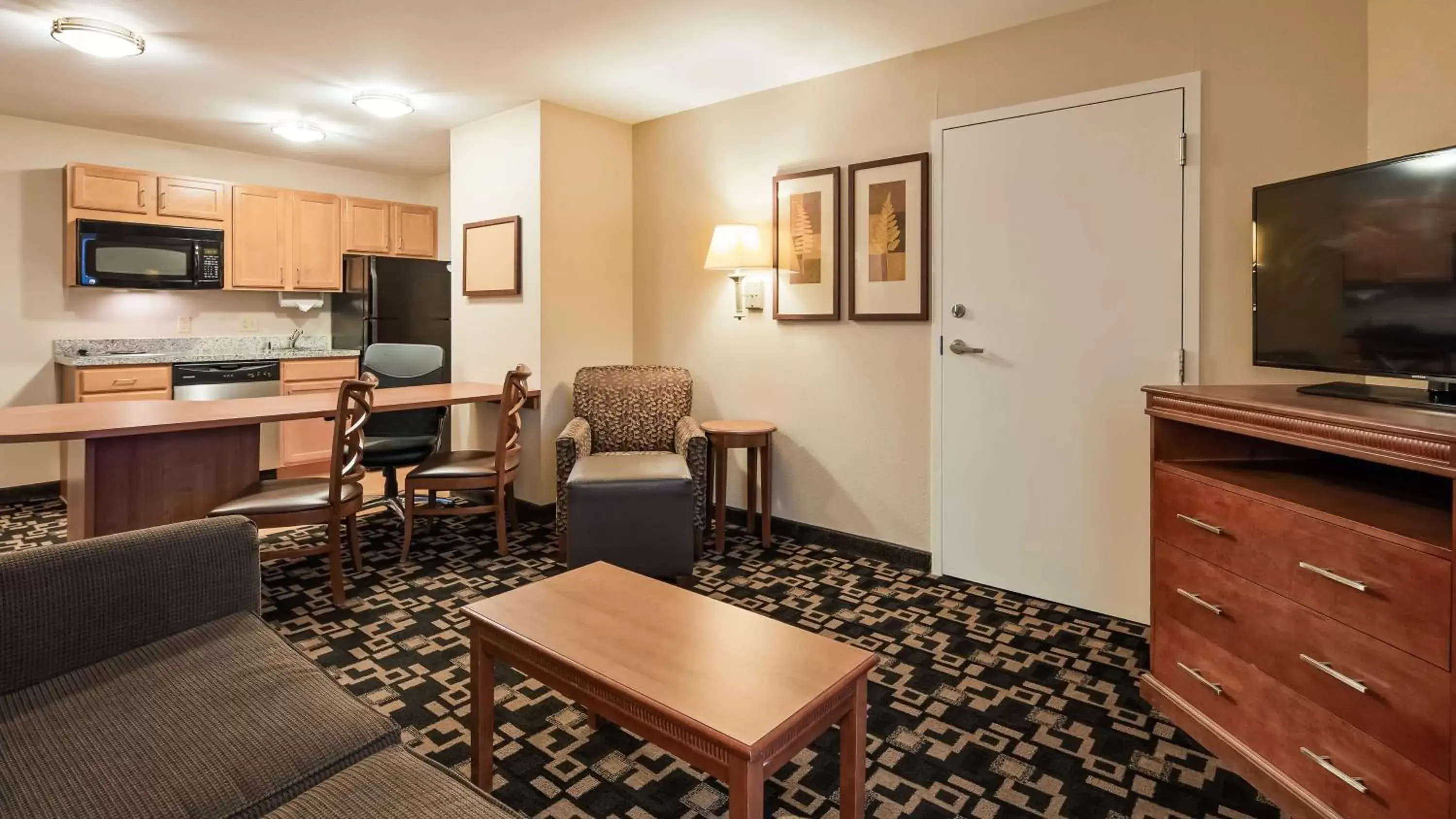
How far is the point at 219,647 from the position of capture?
1.51 metres

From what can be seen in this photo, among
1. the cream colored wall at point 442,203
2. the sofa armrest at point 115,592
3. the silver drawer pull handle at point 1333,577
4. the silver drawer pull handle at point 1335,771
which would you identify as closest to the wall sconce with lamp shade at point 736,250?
the sofa armrest at point 115,592

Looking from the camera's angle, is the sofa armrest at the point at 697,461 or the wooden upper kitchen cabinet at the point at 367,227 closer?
the sofa armrest at the point at 697,461

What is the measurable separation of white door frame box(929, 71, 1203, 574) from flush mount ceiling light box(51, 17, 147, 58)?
3542 millimetres

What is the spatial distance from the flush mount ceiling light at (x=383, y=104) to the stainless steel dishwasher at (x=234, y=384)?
2.04m

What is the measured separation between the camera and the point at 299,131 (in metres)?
4.58

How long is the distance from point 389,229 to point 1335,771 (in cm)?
640

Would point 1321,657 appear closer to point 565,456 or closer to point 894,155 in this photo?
point 894,155

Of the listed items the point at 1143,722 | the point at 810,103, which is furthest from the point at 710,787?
the point at 810,103

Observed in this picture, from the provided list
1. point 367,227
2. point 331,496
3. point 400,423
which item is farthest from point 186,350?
point 331,496

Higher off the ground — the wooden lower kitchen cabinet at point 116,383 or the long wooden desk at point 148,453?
the wooden lower kitchen cabinet at point 116,383

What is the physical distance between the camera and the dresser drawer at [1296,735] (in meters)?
1.43

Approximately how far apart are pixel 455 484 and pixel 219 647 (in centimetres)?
211

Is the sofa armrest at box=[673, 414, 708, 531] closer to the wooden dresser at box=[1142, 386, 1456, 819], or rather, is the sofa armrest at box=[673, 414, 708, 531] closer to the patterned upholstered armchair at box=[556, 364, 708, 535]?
the patterned upholstered armchair at box=[556, 364, 708, 535]

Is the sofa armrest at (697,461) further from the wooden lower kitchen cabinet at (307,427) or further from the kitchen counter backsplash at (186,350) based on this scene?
the kitchen counter backsplash at (186,350)
